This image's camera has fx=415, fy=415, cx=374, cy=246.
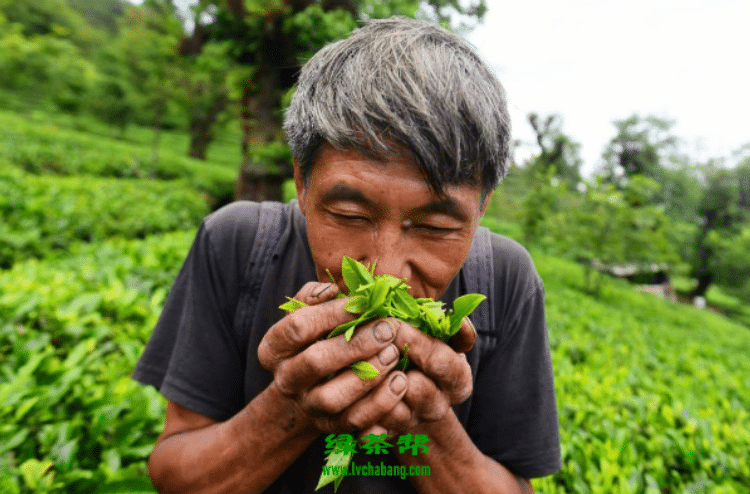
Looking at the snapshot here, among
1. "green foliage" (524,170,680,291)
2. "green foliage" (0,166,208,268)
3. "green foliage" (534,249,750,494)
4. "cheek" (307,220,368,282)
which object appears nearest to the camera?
"cheek" (307,220,368,282)

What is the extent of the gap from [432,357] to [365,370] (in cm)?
15

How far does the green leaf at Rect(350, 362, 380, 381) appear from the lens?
0.81 meters

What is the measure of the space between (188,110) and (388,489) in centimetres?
2033

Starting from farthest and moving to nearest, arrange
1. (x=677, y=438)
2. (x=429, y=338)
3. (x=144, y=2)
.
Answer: (x=144, y=2) < (x=677, y=438) < (x=429, y=338)

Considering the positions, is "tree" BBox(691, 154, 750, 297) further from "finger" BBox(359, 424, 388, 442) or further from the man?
"finger" BBox(359, 424, 388, 442)

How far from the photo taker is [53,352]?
2125mm

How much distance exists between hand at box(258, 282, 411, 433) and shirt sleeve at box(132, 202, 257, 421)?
1.58ft

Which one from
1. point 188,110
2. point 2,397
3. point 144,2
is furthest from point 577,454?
point 188,110

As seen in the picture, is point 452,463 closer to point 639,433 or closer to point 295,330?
point 295,330

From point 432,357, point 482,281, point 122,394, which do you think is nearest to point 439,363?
point 432,357

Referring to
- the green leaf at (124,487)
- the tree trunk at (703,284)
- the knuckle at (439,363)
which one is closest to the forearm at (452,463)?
the knuckle at (439,363)

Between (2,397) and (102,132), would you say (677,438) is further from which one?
(102,132)

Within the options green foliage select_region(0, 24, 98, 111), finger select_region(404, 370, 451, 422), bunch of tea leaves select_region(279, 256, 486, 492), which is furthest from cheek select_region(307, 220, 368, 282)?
green foliage select_region(0, 24, 98, 111)

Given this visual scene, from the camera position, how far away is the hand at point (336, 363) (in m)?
0.82
